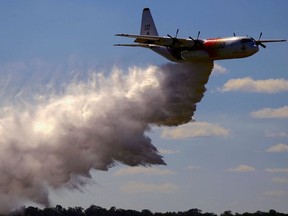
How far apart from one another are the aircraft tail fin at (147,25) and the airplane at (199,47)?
5770 mm

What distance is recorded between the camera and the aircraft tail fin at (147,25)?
75062 mm

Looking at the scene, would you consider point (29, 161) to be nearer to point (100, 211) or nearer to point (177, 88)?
point (177, 88)

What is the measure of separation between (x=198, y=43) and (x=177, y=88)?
16.3 feet

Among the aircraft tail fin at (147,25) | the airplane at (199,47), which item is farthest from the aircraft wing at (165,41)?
the aircraft tail fin at (147,25)

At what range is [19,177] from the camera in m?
67.6

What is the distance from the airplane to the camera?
64688 millimetres

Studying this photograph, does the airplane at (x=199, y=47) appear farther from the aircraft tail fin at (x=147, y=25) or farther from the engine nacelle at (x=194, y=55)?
the aircraft tail fin at (x=147, y=25)

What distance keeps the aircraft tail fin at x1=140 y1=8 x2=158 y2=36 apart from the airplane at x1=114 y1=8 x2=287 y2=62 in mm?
5770

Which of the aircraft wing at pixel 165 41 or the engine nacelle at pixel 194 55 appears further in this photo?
the aircraft wing at pixel 165 41

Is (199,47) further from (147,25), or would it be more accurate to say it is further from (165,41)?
(147,25)

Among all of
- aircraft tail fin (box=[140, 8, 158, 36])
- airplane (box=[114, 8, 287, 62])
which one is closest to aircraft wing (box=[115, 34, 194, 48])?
airplane (box=[114, 8, 287, 62])

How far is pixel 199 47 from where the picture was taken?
66.0 metres

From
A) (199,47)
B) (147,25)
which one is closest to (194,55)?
(199,47)

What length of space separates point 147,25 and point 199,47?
10954 millimetres
